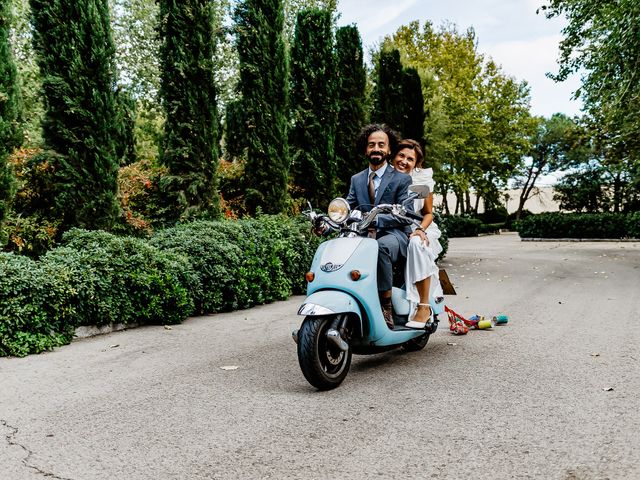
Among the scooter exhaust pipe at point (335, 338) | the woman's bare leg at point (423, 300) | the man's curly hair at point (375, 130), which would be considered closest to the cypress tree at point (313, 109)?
the man's curly hair at point (375, 130)

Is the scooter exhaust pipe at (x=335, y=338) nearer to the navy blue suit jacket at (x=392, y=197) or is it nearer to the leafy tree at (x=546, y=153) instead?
the navy blue suit jacket at (x=392, y=197)

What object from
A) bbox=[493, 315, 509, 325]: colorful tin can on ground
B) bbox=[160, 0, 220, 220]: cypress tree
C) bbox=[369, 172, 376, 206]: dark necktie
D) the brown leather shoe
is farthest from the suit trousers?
bbox=[160, 0, 220, 220]: cypress tree

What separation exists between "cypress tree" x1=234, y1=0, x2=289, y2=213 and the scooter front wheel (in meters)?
6.88

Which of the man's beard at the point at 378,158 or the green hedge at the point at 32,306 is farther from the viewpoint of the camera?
the green hedge at the point at 32,306

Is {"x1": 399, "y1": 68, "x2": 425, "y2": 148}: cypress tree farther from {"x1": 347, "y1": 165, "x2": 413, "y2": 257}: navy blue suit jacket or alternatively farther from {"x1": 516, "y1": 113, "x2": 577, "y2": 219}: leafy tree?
{"x1": 516, "y1": 113, "x2": 577, "y2": 219}: leafy tree

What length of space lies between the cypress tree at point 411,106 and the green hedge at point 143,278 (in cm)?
688

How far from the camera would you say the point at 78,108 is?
26.4 ft

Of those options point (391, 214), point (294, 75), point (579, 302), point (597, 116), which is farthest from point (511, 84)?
point (391, 214)

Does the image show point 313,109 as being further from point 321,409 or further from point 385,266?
point 321,409

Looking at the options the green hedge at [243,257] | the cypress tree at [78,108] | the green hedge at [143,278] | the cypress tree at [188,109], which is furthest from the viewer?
the cypress tree at [188,109]

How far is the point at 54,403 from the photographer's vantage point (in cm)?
404

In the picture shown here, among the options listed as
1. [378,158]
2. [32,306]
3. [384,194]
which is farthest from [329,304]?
[32,306]

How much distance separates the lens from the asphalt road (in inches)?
114

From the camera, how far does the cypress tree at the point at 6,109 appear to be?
702 centimetres
